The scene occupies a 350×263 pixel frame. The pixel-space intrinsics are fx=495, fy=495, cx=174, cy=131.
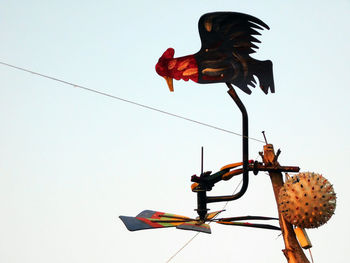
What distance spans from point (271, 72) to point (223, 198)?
6.49ft

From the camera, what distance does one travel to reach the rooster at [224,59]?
7.05m

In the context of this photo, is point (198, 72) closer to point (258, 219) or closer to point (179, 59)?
point (179, 59)

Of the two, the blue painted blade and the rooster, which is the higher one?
the rooster

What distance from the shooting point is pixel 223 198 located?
6938 mm

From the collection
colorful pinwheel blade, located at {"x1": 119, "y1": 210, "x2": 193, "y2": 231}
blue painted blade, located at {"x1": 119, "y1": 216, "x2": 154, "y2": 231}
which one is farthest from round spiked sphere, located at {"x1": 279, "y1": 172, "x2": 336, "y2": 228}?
blue painted blade, located at {"x1": 119, "y1": 216, "x2": 154, "y2": 231}

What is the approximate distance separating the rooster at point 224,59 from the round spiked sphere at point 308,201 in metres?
1.74

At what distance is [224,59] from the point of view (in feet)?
23.4

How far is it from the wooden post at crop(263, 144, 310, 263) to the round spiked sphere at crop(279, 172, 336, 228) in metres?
0.37

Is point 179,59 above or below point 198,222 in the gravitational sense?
above

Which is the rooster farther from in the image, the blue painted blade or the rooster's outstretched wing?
the blue painted blade

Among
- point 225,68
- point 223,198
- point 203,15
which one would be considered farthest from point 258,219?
point 203,15

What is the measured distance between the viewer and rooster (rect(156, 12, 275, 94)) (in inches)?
278

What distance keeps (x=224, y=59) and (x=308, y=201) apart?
2.43 metres

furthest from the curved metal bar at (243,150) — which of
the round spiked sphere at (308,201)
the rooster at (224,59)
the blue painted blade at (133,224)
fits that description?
the blue painted blade at (133,224)
